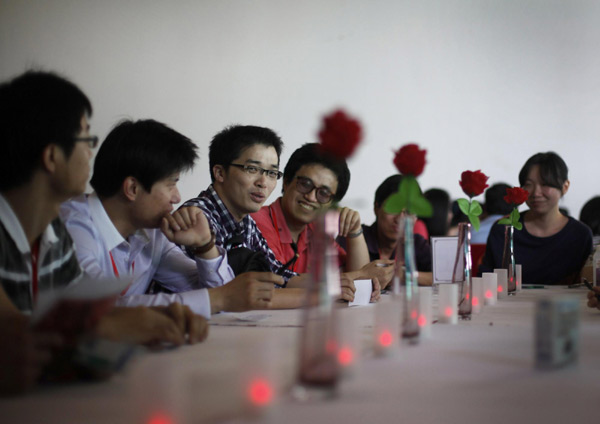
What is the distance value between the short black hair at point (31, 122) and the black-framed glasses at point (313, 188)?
1531 millimetres

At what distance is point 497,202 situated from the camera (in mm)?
4016

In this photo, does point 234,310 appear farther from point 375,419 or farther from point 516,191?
point 516,191

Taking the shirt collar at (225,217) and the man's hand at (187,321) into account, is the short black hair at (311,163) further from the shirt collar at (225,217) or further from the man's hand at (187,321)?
the man's hand at (187,321)

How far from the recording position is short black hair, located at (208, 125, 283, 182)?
2.51 meters

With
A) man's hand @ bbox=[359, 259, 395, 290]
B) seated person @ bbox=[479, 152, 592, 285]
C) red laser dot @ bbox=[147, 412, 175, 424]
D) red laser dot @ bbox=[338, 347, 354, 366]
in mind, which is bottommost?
red laser dot @ bbox=[147, 412, 175, 424]

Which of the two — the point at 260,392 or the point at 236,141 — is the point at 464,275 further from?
the point at 236,141

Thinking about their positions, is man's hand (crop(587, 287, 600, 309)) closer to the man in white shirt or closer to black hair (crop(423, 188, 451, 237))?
the man in white shirt

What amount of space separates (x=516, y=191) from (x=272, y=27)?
3.35 m

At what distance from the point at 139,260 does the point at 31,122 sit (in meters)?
0.80

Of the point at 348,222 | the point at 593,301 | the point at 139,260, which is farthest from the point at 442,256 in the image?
the point at 139,260

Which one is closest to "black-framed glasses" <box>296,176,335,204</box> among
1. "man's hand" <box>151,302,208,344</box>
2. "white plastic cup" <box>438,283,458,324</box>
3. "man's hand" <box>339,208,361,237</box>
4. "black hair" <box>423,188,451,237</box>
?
"man's hand" <box>339,208,361,237</box>

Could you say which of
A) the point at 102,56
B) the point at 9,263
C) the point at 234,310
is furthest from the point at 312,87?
the point at 9,263

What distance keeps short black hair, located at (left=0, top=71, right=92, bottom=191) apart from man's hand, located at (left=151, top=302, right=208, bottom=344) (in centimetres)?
40

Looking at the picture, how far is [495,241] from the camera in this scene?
2996mm
